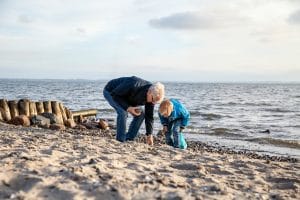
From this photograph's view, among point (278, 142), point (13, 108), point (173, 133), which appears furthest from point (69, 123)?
point (173, 133)

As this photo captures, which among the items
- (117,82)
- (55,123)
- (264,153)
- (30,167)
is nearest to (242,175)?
(30,167)

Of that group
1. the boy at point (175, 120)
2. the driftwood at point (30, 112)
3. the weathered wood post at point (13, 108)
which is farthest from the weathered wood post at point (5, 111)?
the boy at point (175, 120)

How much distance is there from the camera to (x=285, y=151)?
43.0ft

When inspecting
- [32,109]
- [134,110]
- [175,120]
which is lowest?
[32,109]

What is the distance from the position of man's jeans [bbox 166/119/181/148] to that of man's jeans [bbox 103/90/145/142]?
825 millimetres

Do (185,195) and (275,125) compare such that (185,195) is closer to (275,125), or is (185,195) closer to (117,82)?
(117,82)

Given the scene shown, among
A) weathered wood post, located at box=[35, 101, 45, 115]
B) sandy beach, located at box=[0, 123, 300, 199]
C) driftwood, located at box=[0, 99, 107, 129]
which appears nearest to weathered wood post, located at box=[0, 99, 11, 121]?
driftwood, located at box=[0, 99, 107, 129]

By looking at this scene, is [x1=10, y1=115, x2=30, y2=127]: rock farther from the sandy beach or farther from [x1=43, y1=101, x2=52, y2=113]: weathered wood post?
the sandy beach

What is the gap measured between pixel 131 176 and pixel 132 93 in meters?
2.98

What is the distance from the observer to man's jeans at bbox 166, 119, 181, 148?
9.30 meters

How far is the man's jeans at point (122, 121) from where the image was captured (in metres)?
8.32

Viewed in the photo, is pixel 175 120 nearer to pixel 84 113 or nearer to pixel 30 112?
pixel 30 112

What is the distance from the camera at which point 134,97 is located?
807cm

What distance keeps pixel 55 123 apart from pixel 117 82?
347 inches
